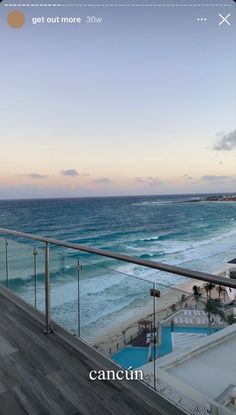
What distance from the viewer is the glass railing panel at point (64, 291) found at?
2.33 meters

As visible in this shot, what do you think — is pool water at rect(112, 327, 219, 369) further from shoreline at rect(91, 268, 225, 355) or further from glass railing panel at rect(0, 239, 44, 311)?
glass railing panel at rect(0, 239, 44, 311)

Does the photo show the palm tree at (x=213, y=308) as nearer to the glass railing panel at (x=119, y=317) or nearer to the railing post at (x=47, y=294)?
the glass railing panel at (x=119, y=317)

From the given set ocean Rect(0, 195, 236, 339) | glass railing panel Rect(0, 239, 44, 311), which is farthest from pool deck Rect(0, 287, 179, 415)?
glass railing panel Rect(0, 239, 44, 311)

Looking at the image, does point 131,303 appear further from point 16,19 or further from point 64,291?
point 16,19

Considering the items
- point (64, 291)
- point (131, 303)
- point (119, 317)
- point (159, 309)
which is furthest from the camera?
point (119, 317)

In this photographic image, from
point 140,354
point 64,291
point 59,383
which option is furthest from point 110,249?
point 59,383

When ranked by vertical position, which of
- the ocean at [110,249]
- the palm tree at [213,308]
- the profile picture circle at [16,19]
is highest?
the profile picture circle at [16,19]

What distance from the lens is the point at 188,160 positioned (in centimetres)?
2178

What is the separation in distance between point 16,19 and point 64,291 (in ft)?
7.73

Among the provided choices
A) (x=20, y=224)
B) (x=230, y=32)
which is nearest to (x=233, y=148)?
(x=230, y=32)

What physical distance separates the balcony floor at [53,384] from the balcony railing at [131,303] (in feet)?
0.47

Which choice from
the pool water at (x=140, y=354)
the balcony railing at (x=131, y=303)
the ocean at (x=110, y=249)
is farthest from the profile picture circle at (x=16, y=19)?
the pool water at (x=140, y=354)

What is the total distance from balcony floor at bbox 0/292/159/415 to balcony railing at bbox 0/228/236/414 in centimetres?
14

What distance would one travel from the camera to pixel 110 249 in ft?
67.4
